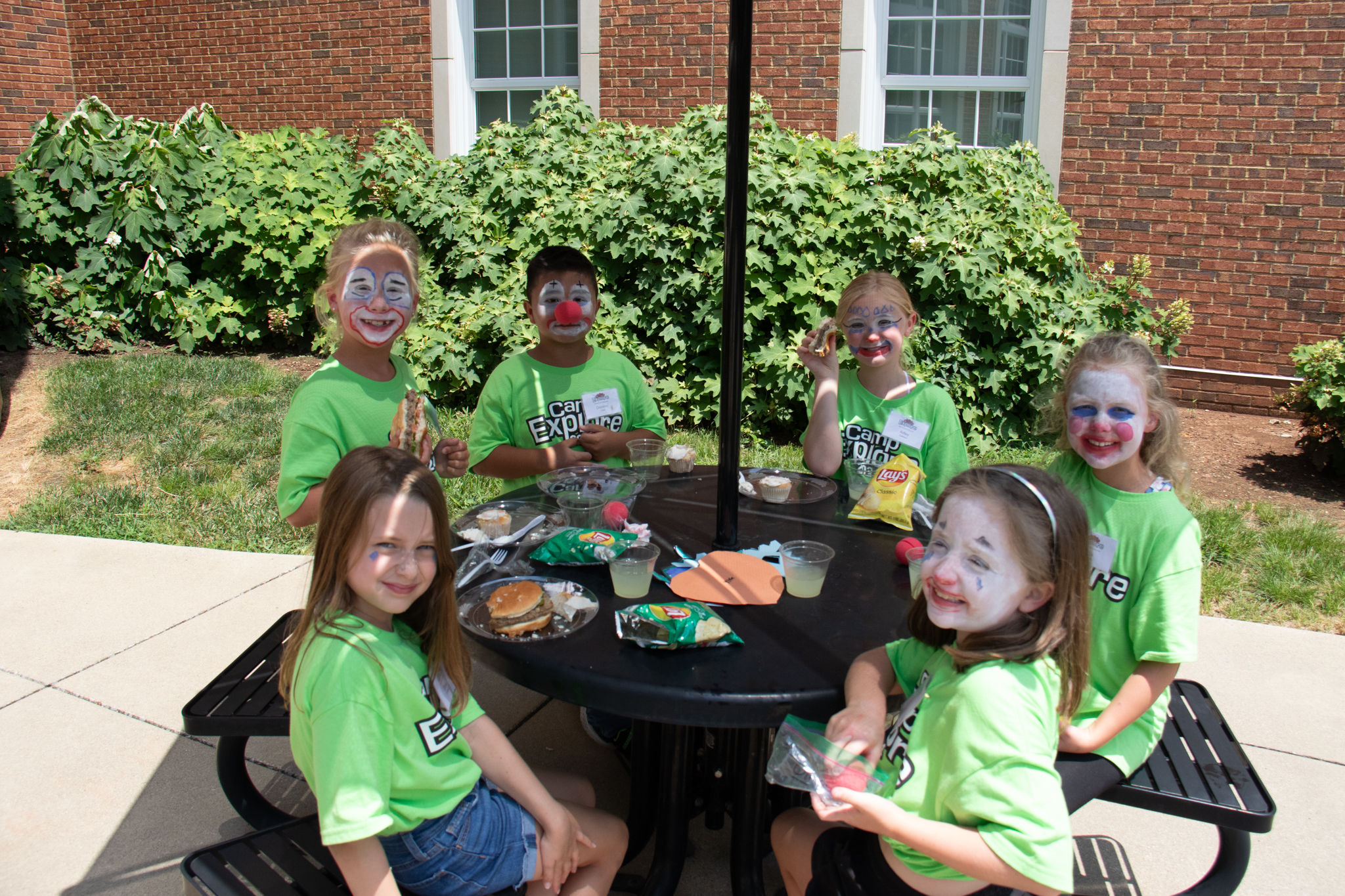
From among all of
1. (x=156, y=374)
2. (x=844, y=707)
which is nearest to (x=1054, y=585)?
(x=844, y=707)

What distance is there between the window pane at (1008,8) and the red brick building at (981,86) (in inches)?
0.5

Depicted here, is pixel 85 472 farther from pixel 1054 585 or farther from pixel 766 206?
pixel 1054 585

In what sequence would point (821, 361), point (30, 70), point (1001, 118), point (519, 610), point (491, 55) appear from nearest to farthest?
point (519, 610) < point (821, 361) < point (1001, 118) < point (491, 55) < point (30, 70)

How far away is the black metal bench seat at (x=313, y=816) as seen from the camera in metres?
1.80

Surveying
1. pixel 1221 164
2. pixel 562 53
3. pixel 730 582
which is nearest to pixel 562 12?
pixel 562 53

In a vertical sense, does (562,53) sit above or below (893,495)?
above

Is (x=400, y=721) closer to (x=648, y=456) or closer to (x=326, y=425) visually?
(x=326, y=425)

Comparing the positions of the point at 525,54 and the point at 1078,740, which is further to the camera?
the point at 525,54

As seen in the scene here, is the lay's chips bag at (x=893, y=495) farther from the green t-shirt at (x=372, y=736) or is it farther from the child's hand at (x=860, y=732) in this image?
the green t-shirt at (x=372, y=736)

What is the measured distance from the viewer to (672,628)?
195 centimetres

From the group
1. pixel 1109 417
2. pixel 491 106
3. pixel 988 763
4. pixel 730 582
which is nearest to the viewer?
pixel 988 763

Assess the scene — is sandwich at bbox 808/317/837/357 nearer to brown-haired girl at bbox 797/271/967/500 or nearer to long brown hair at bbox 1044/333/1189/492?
brown-haired girl at bbox 797/271/967/500

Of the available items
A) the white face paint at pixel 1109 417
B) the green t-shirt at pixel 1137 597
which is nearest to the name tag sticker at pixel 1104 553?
the green t-shirt at pixel 1137 597

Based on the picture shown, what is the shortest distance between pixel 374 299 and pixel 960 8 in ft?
24.2
